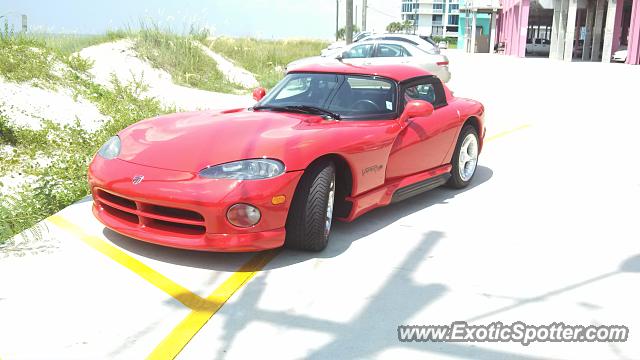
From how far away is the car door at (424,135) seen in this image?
516cm

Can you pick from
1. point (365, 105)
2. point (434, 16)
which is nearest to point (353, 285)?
point (365, 105)

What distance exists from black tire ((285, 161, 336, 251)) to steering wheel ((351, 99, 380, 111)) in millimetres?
940

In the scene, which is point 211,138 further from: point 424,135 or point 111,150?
point 424,135

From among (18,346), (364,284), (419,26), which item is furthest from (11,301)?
(419,26)

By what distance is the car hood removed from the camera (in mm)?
4105

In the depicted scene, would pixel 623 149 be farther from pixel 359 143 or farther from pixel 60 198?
pixel 60 198

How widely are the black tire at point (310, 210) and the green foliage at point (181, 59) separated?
11.2 meters

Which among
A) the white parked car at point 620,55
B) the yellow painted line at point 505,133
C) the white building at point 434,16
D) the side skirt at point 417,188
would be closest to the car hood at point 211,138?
the side skirt at point 417,188

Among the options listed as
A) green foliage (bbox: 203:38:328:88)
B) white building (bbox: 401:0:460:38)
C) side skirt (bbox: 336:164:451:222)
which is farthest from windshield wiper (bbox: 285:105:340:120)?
white building (bbox: 401:0:460:38)

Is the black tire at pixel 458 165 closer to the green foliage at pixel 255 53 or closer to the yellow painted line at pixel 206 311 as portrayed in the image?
the yellow painted line at pixel 206 311

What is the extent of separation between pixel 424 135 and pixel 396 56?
1143 cm

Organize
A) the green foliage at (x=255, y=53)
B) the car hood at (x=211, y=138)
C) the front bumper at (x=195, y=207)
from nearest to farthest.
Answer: the front bumper at (x=195, y=207) < the car hood at (x=211, y=138) < the green foliage at (x=255, y=53)

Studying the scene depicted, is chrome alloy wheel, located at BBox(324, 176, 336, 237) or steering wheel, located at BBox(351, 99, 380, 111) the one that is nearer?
chrome alloy wheel, located at BBox(324, 176, 336, 237)

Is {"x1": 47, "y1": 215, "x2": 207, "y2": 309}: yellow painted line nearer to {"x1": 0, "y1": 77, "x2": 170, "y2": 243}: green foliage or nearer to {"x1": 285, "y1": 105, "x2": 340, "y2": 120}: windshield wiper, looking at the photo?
{"x1": 0, "y1": 77, "x2": 170, "y2": 243}: green foliage
